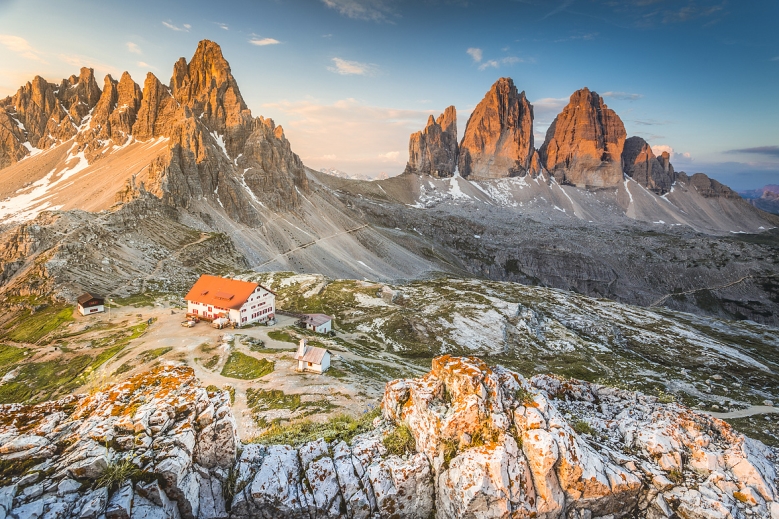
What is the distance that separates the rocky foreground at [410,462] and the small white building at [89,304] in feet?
201

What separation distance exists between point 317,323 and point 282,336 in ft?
33.7

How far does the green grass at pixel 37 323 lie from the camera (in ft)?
189

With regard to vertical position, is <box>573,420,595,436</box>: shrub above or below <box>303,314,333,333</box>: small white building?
above

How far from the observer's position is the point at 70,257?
7706 cm

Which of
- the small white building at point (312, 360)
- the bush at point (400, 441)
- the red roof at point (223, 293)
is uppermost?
the bush at point (400, 441)

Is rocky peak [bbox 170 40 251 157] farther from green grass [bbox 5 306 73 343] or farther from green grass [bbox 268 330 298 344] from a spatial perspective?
green grass [bbox 268 330 298 344]

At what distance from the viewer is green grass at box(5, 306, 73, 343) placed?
57572mm

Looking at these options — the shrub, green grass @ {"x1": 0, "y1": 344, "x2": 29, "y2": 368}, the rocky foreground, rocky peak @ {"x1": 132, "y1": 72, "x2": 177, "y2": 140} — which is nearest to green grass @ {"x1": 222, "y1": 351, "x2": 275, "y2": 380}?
green grass @ {"x1": 0, "y1": 344, "x2": 29, "y2": 368}

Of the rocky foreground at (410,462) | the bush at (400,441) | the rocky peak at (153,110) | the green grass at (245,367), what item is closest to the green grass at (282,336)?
the green grass at (245,367)

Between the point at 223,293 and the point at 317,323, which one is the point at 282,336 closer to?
the point at 317,323

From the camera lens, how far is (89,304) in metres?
64.5

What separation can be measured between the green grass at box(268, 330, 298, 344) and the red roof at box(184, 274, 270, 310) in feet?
25.0

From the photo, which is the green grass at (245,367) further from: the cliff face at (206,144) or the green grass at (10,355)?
the cliff face at (206,144)

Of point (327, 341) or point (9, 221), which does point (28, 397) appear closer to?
point (327, 341)
